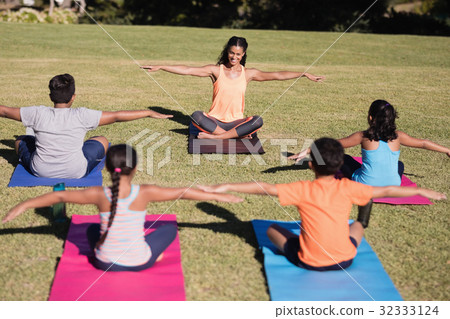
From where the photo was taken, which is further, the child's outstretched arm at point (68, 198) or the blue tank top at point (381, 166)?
the blue tank top at point (381, 166)

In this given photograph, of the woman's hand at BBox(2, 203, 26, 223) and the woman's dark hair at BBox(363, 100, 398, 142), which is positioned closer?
the woman's hand at BBox(2, 203, 26, 223)

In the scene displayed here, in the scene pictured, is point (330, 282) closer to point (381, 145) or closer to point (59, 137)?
point (381, 145)

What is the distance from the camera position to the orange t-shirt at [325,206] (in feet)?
13.5

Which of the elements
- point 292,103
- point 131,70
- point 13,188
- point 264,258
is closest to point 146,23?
point 131,70

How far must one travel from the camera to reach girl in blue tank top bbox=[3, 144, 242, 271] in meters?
3.88

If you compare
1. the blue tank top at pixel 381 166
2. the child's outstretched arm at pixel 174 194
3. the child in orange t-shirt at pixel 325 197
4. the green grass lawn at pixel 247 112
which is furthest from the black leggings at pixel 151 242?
the blue tank top at pixel 381 166

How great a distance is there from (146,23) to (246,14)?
622cm

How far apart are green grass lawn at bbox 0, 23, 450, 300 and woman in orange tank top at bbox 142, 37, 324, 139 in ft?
1.64

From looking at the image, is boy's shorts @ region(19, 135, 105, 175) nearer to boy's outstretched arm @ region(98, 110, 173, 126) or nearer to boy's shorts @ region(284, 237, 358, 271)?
boy's outstretched arm @ region(98, 110, 173, 126)

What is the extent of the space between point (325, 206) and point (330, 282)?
2.11 feet

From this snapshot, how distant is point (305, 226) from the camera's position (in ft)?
13.8

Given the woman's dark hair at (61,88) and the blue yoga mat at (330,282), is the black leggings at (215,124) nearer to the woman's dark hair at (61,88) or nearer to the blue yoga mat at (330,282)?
the woman's dark hair at (61,88)

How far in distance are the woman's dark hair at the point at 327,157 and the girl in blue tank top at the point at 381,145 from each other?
1.46 metres

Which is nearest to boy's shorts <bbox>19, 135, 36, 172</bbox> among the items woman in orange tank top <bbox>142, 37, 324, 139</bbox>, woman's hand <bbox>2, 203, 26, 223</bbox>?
woman in orange tank top <bbox>142, 37, 324, 139</bbox>
